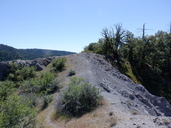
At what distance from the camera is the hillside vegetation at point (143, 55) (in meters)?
24.3

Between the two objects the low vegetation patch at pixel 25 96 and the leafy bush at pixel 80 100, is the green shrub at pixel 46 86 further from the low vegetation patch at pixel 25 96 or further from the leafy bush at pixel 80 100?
the leafy bush at pixel 80 100

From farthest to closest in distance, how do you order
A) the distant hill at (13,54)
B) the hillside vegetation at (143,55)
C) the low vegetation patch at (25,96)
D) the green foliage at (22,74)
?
the distant hill at (13,54), the hillside vegetation at (143,55), the green foliage at (22,74), the low vegetation patch at (25,96)

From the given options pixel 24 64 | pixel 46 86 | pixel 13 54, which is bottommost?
pixel 46 86

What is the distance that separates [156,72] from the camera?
24172 mm

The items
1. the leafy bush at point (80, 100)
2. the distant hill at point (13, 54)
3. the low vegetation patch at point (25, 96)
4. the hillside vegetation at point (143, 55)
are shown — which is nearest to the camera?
the low vegetation patch at point (25, 96)

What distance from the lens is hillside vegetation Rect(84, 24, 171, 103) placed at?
24.3 metres

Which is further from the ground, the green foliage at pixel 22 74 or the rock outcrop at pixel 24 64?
the rock outcrop at pixel 24 64

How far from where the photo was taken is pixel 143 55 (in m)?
27.3

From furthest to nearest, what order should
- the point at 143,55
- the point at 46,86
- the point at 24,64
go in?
the point at 143,55 → the point at 24,64 → the point at 46,86

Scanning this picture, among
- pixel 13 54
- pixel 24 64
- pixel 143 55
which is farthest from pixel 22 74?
pixel 13 54

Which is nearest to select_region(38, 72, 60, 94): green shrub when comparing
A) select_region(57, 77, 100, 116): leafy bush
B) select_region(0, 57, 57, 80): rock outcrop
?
select_region(57, 77, 100, 116): leafy bush

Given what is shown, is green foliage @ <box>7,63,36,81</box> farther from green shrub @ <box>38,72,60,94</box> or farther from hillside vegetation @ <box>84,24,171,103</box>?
hillside vegetation @ <box>84,24,171,103</box>

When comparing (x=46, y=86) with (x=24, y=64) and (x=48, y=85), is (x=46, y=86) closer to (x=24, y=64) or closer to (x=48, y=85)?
(x=48, y=85)

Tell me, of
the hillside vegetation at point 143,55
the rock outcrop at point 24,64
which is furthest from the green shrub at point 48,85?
the hillside vegetation at point 143,55
